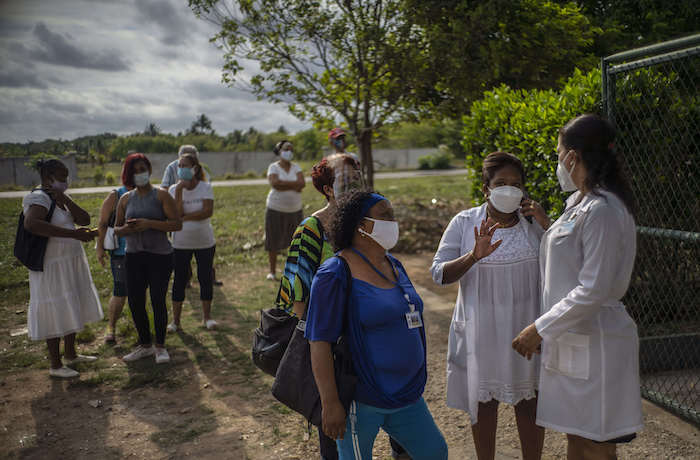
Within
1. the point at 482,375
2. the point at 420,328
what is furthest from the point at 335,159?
the point at 482,375

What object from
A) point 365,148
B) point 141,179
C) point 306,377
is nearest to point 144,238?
point 141,179

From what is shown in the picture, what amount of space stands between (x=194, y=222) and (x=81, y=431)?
2.65 meters

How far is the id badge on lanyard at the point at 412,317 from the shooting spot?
→ 235 centimetres

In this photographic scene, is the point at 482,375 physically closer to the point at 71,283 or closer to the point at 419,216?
the point at 71,283

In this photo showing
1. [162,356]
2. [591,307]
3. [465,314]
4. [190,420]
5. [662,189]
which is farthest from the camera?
[162,356]

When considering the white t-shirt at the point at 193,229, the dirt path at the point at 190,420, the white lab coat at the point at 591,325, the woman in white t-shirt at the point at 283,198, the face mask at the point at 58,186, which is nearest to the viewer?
the white lab coat at the point at 591,325

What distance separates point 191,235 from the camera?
20.0ft

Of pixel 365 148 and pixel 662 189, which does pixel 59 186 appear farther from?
pixel 365 148

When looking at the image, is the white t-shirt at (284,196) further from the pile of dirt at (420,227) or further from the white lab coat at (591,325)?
the white lab coat at (591,325)

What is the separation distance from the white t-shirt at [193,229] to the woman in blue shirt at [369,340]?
404 cm

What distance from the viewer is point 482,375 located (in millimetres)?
2883

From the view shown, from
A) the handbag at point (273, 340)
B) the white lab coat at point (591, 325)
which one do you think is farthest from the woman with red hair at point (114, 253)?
the white lab coat at point (591, 325)

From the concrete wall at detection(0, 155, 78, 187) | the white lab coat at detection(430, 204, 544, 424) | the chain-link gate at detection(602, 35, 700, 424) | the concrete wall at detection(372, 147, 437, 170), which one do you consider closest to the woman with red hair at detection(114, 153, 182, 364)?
the concrete wall at detection(0, 155, 78, 187)

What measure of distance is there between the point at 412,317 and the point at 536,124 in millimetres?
3234
